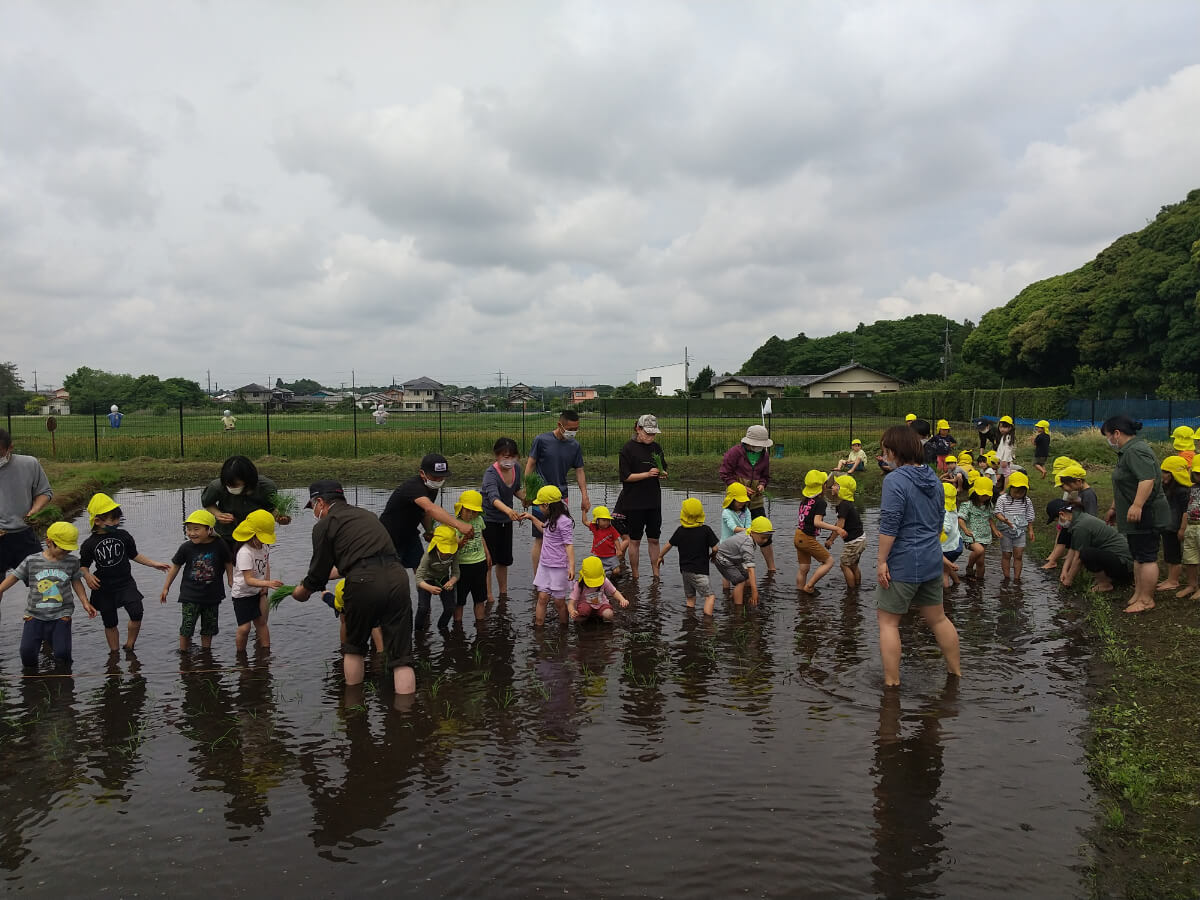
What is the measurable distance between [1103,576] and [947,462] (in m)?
2.35

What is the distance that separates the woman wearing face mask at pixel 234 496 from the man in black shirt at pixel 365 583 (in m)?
1.49

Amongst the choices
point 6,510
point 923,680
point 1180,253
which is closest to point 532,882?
point 923,680

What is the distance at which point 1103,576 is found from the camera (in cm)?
871

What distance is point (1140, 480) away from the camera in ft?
24.7

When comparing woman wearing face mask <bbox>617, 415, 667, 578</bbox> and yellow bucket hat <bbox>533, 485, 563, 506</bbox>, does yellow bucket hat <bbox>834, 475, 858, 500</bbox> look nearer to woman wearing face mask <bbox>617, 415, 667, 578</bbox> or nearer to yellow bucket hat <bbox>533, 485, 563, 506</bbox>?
woman wearing face mask <bbox>617, 415, 667, 578</bbox>

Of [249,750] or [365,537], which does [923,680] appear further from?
[249,750]

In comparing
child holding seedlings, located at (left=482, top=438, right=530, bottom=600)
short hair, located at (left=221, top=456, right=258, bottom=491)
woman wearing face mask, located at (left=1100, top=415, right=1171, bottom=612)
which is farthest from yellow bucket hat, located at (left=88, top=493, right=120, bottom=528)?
woman wearing face mask, located at (left=1100, top=415, right=1171, bottom=612)

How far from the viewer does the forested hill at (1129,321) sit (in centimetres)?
3688

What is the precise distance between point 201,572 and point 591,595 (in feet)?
11.5

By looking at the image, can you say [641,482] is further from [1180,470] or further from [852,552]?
[1180,470]

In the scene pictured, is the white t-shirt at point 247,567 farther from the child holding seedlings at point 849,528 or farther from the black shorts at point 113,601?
the child holding seedlings at point 849,528

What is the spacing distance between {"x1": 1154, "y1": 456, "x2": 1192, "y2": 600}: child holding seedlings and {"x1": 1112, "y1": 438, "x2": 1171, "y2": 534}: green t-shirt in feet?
0.75

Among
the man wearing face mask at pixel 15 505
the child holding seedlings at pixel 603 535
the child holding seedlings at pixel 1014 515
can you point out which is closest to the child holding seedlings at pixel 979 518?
the child holding seedlings at pixel 1014 515

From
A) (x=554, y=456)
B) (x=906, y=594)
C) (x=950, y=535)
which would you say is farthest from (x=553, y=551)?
(x=950, y=535)
